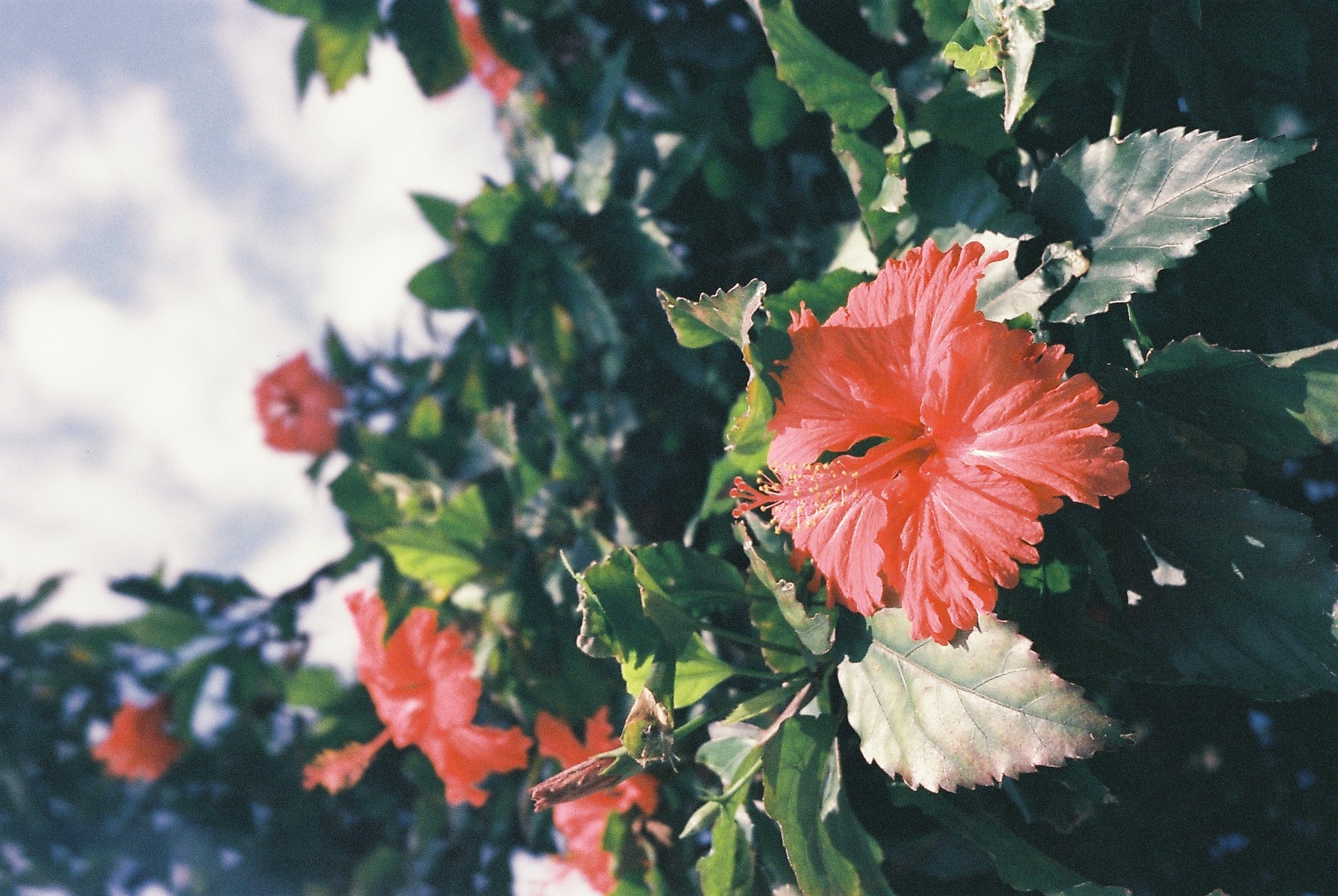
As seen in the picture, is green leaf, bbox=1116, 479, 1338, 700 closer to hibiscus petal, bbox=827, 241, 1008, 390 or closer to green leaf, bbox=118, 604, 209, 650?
hibiscus petal, bbox=827, 241, 1008, 390

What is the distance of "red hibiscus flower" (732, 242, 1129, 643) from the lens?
67cm

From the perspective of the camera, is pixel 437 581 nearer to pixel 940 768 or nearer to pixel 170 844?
pixel 940 768

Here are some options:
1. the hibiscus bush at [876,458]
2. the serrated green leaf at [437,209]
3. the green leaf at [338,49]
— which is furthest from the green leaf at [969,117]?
the green leaf at [338,49]

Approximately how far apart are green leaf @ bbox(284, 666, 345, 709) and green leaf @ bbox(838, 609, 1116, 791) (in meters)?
1.56

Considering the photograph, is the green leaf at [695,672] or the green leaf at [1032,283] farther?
the green leaf at [695,672]

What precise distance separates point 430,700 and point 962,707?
0.87 meters

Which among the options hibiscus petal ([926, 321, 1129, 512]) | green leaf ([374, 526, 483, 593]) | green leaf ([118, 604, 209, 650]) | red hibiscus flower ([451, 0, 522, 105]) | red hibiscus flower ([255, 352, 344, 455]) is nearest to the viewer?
hibiscus petal ([926, 321, 1129, 512])

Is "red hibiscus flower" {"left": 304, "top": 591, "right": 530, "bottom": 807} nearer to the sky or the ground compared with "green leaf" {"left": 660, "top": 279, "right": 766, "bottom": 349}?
nearer to the ground

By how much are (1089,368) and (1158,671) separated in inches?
10.6

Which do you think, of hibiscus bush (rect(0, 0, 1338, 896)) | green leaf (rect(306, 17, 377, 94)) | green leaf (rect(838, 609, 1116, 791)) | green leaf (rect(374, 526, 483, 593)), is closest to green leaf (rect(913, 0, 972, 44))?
hibiscus bush (rect(0, 0, 1338, 896))

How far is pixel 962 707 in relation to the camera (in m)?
0.75

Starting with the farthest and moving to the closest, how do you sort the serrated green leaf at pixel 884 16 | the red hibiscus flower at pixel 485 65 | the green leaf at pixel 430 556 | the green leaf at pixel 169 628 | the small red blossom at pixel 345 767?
the green leaf at pixel 169 628, the red hibiscus flower at pixel 485 65, the small red blossom at pixel 345 767, the green leaf at pixel 430 556, the serrated green leaf at pixel 884 16

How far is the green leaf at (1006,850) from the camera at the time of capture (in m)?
0.80

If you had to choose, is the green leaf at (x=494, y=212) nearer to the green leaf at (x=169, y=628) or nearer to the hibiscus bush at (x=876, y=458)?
the hibiscus bush at (x=876, y=458)
